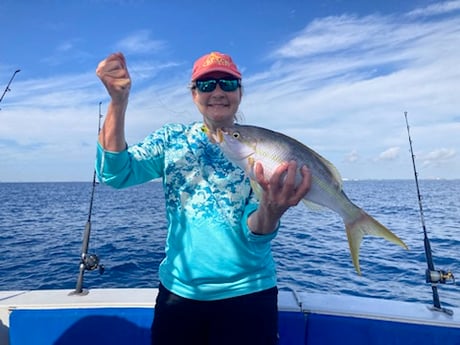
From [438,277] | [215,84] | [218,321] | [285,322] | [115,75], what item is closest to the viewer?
[115,75]

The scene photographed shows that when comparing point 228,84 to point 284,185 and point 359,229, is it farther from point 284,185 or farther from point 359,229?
point 359,229

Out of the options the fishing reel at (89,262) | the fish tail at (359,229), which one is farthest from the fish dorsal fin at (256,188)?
the fishing reel at (89,262)

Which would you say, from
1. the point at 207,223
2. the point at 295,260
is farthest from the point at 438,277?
the point at 295,260

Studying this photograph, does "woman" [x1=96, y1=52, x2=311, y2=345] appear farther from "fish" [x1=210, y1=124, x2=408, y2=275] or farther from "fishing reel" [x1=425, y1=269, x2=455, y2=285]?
"fishing reel" [x1=425, y1=269, x2=455, y2=285]

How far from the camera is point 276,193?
224 centimetres

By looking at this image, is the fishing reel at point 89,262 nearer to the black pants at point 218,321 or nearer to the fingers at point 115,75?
the black pants at point 218,321

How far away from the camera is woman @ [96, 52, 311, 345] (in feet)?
7.52

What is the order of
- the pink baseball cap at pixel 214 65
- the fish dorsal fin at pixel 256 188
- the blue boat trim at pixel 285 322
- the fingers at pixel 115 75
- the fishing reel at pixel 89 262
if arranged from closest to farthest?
the fingers at pixel 115 75, the fish dorsal fin at pixel 256 188, the pink baseball cap at pixel 214 65, the blue boat trim at pixel 285 322, the fishing reel at pixel 89 262

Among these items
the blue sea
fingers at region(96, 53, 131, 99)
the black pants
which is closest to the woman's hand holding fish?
the black pants

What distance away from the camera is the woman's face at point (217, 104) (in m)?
2.67

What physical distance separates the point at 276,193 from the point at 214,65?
1149 millimetres

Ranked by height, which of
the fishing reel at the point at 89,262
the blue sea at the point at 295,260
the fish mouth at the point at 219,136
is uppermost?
the fish mouth at the point at 219,136

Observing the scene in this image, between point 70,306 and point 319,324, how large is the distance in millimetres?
2665

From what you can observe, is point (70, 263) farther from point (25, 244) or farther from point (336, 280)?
point (336, 280)
